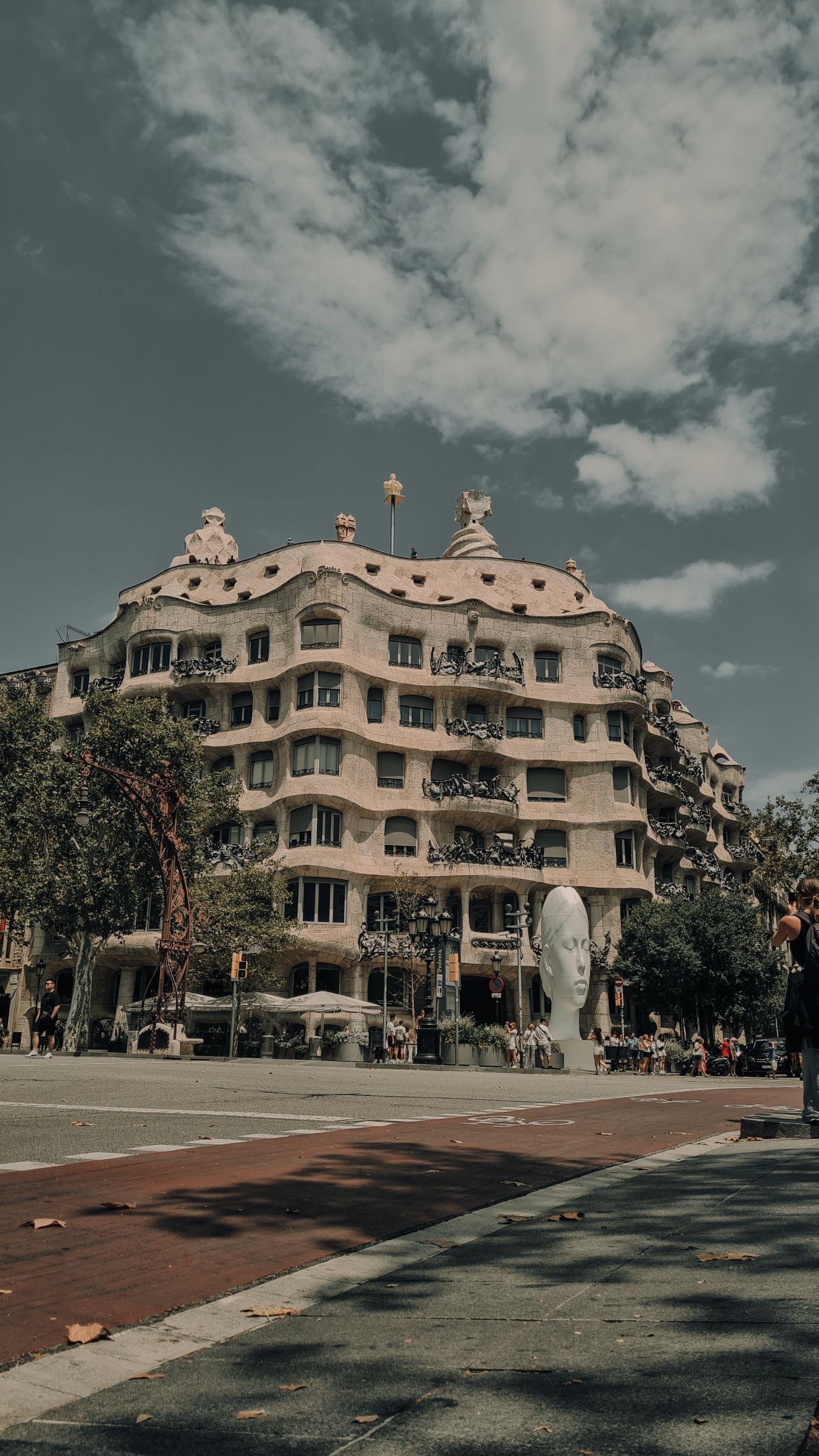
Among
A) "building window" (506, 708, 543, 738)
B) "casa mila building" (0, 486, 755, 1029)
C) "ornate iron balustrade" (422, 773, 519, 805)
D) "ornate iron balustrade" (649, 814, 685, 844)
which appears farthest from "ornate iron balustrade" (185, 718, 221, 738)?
"ornate iron balustrade" (649, 814, 685, 844)

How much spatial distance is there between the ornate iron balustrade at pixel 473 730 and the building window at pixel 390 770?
2.72 meters

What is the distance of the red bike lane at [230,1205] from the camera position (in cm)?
383

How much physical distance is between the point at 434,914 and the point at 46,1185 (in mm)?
28802

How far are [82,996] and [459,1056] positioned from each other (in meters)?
14.3

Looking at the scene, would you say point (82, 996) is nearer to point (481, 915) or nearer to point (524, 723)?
point (481, 915)

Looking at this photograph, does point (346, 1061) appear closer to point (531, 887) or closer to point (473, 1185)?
point (531, 887)

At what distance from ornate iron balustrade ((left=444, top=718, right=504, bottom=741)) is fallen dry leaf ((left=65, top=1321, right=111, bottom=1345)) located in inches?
1902

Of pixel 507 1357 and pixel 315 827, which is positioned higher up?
pixel 315 827

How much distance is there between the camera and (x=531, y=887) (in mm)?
49781

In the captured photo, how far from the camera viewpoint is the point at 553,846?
172 feet

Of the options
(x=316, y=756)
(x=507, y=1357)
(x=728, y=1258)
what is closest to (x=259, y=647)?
(x=316, y=756)

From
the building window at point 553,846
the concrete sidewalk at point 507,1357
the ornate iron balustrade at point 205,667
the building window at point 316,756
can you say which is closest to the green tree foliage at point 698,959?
Answer: the building window at point 553,846

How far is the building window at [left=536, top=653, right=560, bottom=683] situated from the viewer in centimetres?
5466

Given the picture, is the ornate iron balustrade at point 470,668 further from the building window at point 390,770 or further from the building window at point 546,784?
the building window at point 546,784
